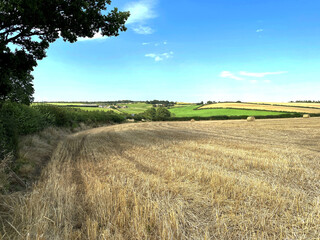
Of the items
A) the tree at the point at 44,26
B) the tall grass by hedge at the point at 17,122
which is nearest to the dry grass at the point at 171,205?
the tall grass by hedge at the point at 17,122

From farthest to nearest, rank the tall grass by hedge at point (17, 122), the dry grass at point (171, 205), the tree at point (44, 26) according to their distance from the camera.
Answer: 1. the tree at point (44, 26)
2. the tall grass by hedge at point (17, 122)
3. the dry grass at point (171, 205)

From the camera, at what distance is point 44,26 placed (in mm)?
11953

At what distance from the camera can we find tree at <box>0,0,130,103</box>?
34.2ft

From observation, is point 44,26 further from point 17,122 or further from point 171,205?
point 171,205

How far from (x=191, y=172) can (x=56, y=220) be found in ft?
14.3

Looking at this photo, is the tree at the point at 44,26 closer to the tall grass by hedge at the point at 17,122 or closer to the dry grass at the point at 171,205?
the tall grass by hedge at the point at 17,122

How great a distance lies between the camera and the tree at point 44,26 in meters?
10.4

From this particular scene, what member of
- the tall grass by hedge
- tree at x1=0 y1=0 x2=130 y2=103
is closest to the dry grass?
the tall grass by hedge

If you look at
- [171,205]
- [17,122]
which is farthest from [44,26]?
[171,205]

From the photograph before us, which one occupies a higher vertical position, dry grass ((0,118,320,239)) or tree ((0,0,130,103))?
tree ((0,0,130,103))

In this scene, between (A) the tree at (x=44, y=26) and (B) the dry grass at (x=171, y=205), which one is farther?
(A) the tree at (x=44, y=26)

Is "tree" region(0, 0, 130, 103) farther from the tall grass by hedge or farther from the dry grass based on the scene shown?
the dry grass

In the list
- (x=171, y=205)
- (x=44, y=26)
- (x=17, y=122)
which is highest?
(x=44, y=26)

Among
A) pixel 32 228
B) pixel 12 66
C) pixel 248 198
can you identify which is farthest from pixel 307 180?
pixel 12 66
